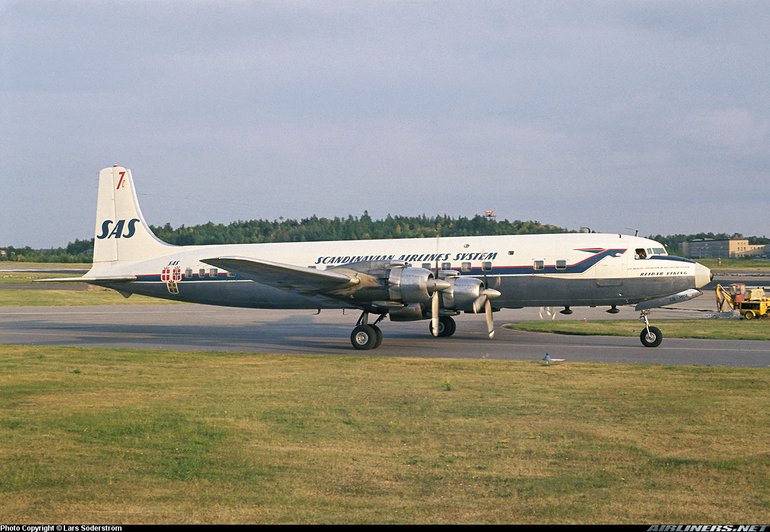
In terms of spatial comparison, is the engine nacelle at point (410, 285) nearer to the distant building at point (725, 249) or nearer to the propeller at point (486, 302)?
the propeller at point (486, 302)

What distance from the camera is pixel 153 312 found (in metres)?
43.8

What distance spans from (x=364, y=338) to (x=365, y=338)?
35 millimetres

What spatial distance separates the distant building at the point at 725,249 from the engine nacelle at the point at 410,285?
145124 mm

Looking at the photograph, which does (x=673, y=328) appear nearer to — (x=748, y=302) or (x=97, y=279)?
(x=748, y=302)

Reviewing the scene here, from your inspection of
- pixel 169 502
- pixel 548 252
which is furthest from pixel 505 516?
pixel 548 252

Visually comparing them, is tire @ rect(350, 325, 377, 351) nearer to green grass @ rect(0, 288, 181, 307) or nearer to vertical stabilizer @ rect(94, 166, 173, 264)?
vertical stabilizer @ rect(94, 166, 173, 264)

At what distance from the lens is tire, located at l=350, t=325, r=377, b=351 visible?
78.4 ft

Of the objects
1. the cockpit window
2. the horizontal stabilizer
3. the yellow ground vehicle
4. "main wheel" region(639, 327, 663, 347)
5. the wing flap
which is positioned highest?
the cockpit window

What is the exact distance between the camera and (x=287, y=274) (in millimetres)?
23891

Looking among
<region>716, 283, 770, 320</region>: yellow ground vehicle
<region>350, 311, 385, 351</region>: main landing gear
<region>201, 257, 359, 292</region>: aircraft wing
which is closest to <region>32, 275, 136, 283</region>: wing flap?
<region>201, 257, 359, 292</region>: aircraft wing

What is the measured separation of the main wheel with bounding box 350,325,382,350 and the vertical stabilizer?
9.78m

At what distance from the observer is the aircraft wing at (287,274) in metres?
Answer: 23.1

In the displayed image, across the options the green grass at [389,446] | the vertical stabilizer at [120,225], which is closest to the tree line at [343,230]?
the vertical stabilizer at [120,225]

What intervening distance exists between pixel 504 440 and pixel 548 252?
1509 cm
